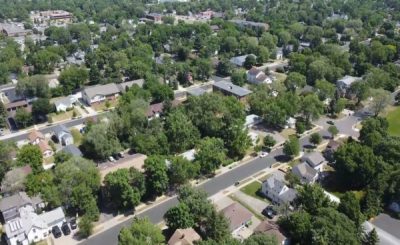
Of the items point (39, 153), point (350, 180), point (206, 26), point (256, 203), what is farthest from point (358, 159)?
point (206, 26)

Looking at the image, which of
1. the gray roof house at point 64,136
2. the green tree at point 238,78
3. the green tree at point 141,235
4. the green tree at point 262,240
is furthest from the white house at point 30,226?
the green tree at point 238,78

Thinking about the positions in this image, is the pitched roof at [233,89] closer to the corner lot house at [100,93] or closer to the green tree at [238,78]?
the green tree at [238,78]

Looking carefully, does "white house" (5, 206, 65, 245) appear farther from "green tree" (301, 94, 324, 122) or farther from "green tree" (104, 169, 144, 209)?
"green tree" (301, 94, 324, 122)

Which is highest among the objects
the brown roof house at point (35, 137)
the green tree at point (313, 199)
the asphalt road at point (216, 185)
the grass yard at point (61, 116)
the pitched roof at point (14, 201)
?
the green tree at point (313, 199)

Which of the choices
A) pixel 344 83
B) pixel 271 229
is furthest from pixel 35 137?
pixel 344 83

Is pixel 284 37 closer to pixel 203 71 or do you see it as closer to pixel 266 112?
pixel 203 71

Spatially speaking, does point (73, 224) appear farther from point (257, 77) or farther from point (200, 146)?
point (257, 77)

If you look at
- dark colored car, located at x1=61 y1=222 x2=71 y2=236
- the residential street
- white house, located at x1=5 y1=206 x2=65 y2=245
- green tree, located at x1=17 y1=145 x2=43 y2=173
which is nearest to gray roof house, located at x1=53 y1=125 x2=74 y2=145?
green tree, located at x1=17 y1=145 x2=43 y2=173
